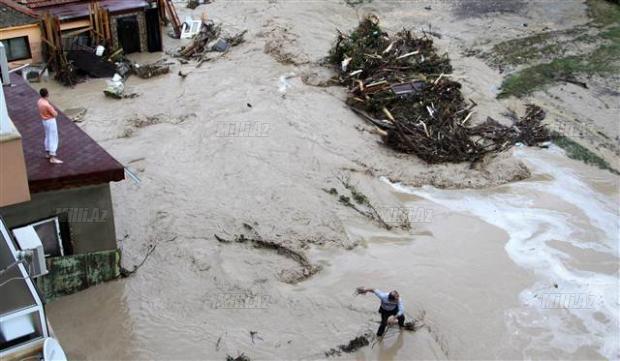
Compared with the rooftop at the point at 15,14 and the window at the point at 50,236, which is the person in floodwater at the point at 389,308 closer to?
the window at the point at 50,236

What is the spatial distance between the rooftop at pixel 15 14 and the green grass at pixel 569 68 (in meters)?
15.9

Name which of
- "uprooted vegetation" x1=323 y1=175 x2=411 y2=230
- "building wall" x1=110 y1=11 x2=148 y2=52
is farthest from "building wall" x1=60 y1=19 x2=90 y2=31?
"uprooted vegetation" x1=323 y1=175 x2=411 y2=230

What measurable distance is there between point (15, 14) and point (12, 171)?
47.1ft

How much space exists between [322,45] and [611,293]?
1423 centimetres

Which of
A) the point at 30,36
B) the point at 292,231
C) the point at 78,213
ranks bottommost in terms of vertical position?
the point at 292,231

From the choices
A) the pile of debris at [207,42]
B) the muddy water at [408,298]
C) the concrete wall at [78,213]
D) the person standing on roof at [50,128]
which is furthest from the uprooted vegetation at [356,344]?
the pile of debris at [207,42]

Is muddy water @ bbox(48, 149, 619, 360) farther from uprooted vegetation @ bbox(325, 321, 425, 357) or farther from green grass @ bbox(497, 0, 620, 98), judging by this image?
green grass @ bbox(497, 0, 620, 98)

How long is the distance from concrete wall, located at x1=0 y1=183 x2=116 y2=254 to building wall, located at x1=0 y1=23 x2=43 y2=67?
11.7 metres

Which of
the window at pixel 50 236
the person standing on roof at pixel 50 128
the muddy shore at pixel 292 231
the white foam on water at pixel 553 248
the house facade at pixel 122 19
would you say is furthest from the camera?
the house facade at pixel 122 19

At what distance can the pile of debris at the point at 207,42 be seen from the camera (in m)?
23.3

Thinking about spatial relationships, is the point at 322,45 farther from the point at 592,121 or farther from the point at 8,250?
the point at 8,250

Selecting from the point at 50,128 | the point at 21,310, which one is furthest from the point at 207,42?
the point at 21,310

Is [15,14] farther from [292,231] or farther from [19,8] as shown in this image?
[292,231]

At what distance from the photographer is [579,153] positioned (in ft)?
59.8
